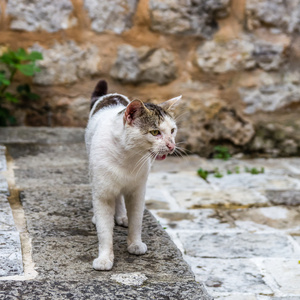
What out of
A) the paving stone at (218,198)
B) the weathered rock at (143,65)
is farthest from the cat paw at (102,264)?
the weathered rock at (143,65)

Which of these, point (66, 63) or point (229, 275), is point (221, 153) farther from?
point (229, 275)

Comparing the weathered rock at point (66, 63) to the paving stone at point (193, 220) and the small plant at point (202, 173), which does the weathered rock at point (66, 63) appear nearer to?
the small plant at point (202, 173)

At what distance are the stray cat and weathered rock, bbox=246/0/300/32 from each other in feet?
8.88

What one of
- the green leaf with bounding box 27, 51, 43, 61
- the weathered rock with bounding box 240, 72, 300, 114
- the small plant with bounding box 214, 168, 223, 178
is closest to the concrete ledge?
the green leaf with bounding box 27, 51, 43, 61

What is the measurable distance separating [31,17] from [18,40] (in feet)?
0.73

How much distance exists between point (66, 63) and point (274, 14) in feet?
6.31

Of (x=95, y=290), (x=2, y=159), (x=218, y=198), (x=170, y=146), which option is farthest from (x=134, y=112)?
(x=218, y=198)

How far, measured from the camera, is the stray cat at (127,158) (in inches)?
81.5

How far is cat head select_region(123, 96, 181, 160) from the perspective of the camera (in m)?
2.06

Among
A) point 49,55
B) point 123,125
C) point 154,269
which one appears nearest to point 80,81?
point 49,55

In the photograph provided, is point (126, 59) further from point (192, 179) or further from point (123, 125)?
point (123, 125)

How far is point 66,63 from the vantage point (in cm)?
446

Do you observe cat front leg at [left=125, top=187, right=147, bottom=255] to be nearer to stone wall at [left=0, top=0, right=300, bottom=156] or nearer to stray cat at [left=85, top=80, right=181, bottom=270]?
stray cat at [left=85, top=80, right=181, bottom=270]

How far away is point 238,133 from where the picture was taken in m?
4.83
